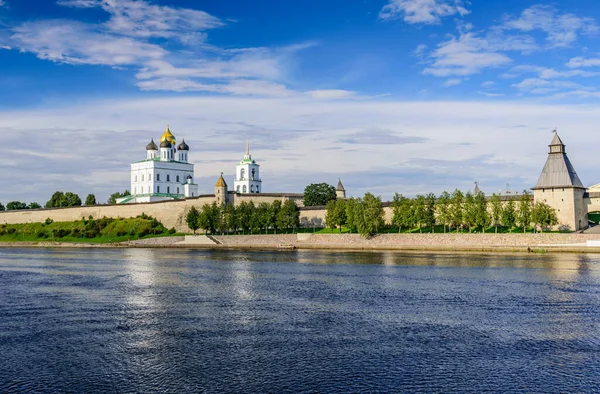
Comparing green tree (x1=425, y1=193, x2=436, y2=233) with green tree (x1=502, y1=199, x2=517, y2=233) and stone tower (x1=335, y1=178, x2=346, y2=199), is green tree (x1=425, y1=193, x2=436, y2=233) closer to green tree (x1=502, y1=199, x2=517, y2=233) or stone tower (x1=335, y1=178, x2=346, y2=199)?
green tree (x1=502, y1=199, x2=517, y2=233)

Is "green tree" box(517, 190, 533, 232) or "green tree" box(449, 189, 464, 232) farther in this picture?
"green tree" box(449, 189, 464, 232)

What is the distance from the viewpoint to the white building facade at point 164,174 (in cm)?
6275

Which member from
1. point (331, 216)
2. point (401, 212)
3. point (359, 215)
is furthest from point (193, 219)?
point (401, 212)

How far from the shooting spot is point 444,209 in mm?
37969

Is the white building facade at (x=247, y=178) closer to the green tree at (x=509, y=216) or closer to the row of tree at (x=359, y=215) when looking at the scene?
the row of tree at (x=359, y=215)

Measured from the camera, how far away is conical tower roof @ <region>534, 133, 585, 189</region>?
34.2 meters

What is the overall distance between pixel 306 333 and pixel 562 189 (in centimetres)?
2673

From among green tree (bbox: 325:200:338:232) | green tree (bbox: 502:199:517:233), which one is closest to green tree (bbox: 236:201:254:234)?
green tree (bbox: 325:200:338:232)

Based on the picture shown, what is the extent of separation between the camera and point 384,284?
18.8m

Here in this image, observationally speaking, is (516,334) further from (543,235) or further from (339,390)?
(543,235)

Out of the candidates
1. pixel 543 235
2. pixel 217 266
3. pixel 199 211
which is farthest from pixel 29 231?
pixel 543 235

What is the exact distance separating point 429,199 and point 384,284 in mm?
21823

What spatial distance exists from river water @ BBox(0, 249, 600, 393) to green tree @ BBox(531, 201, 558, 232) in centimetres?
1263

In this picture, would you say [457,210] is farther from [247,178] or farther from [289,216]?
[247,178]
